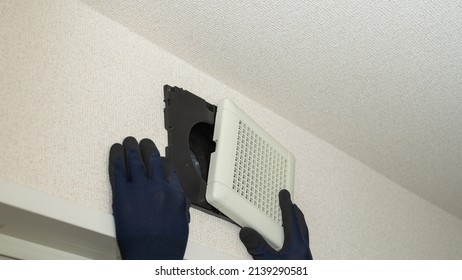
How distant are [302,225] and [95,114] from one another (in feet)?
2.16

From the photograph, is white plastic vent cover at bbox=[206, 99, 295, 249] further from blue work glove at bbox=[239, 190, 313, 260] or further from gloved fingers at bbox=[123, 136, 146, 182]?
gloved fingers at bbox=[123, 136, 146, 182]

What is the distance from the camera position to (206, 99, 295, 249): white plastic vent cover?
1.28 meters

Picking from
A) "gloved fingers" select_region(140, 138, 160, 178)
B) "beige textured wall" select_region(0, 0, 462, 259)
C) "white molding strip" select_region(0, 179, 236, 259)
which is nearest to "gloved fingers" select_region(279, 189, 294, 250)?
"beige textured wall" select_region(0, 0, 462, 259)

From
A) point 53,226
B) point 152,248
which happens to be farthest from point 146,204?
point 53,226

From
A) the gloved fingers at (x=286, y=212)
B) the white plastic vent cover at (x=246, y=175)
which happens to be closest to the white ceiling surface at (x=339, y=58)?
the white plastic vent cover at (x=246, y=175)

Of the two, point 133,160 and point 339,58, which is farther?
point 339,58

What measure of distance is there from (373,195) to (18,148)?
132 centimetres

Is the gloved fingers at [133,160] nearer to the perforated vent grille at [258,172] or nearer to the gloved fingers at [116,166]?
the gloved fingers at [116,166]

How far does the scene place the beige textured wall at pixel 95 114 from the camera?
107 centimetres

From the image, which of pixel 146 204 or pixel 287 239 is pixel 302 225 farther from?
pixel 146 204

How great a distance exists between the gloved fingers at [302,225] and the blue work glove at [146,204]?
410mm

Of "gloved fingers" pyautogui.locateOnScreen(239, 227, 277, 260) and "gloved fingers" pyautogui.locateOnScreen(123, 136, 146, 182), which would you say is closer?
"gloved fingers" pyautogui.locateOnScreen(123, 136, 146, 182)

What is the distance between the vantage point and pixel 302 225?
146 centimetres
